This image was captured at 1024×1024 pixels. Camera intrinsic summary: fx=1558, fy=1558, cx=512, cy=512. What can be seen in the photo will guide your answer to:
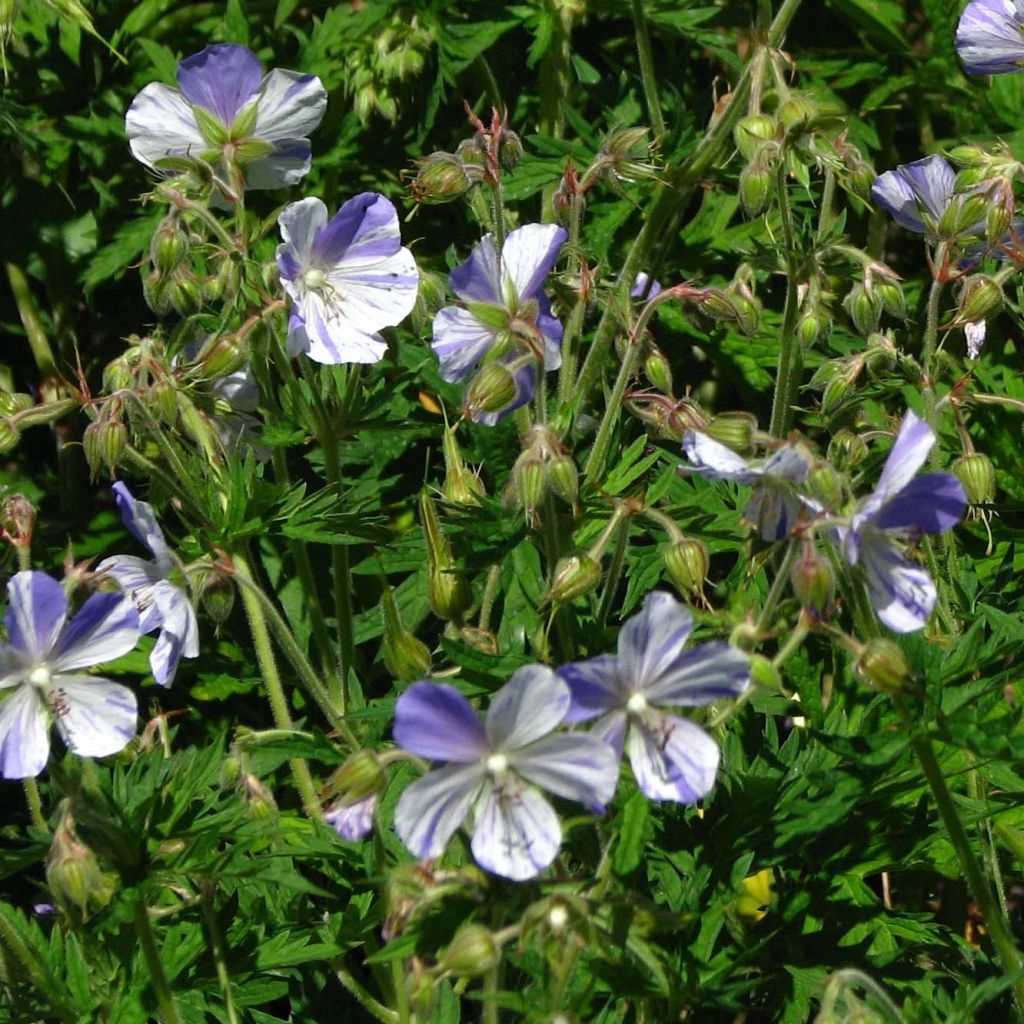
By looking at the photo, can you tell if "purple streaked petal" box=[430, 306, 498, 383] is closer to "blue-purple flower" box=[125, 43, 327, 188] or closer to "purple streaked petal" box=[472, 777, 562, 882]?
"blue-purple flower" box=[125, 43, 327, 188]

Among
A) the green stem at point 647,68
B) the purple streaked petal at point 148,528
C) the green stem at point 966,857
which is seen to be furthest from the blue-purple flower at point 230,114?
the green stem at point 966,857

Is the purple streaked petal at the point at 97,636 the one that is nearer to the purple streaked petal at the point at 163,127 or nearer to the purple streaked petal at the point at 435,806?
the purple streaked petal at the point at 435,806

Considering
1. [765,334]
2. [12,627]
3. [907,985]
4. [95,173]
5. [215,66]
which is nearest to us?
[12,627]

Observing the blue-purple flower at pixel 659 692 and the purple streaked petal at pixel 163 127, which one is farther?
the purple streaked petal at pixel 163 127

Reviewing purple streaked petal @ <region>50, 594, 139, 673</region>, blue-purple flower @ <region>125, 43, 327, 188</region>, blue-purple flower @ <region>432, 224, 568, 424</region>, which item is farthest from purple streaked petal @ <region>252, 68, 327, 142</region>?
purple streaked petal @ <region>50, 594, 139, 673</region>

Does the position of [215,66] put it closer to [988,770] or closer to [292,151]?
[292,151]

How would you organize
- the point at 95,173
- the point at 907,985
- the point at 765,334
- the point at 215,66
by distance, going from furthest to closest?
the point at 95,173 → the point at 765,334 → the point at 215,66 → the point at 907,985

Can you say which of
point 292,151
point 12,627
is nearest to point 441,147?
point 292,151

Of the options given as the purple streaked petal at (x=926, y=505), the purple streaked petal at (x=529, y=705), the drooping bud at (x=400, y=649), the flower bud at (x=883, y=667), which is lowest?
the drooping bud at (x=400, y=649)
